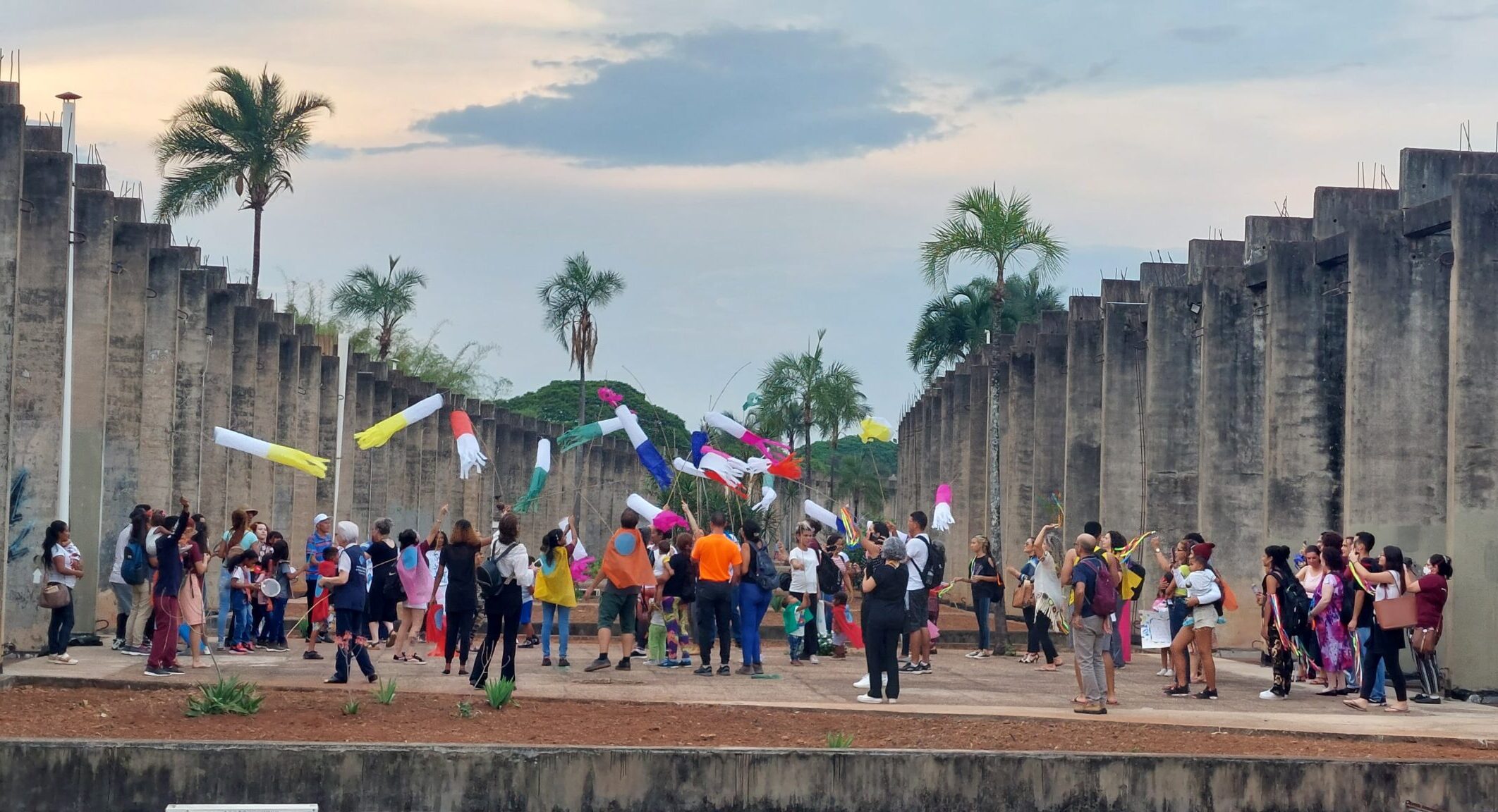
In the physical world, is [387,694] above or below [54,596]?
below

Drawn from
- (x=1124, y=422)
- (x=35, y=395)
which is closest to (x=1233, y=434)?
(x=1124, y=422)

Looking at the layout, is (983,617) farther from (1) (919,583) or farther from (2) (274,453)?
(2) (274,453)

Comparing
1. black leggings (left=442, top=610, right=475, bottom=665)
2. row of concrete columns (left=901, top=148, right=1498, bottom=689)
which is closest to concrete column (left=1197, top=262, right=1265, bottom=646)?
row of concrete columns (left=901, top=148, right=1498, bottom=689)

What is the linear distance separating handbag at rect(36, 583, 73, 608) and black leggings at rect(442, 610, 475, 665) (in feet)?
12.7

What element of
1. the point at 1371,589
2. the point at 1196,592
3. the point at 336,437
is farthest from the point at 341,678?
the point at 336,437

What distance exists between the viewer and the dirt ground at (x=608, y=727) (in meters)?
13.4

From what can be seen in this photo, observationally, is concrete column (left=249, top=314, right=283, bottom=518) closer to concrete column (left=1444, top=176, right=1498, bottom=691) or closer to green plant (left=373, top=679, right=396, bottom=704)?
green plant (left=373, top=679, right=396, bottom=704)

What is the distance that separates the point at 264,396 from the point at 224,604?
1488 centimetres

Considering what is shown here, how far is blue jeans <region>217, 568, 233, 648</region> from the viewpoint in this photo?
65.4ft

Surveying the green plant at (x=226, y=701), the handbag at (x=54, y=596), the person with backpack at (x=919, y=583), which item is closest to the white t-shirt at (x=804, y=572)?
the person with backpack at (x=919, y=583)

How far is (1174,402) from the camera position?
93.9 ft

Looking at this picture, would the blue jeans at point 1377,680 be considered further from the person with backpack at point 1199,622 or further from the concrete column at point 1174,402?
the concrete column at point 1174,402

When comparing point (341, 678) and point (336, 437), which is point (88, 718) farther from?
point (336, 437)

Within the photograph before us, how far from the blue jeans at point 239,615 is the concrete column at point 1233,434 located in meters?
13.9
